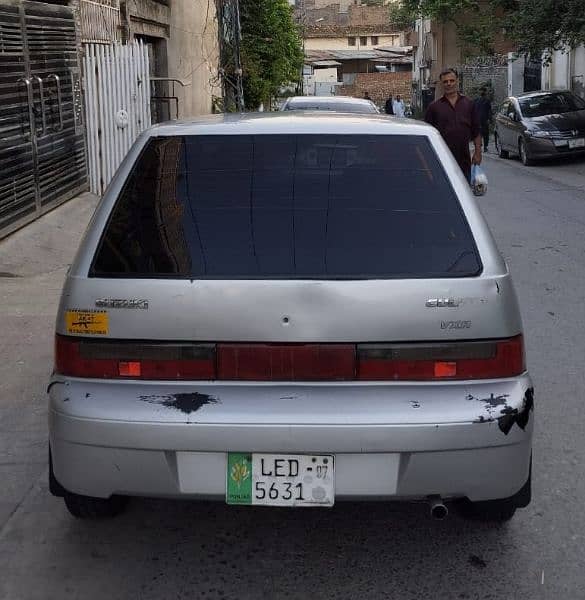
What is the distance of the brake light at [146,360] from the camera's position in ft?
10.6

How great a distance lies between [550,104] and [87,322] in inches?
775

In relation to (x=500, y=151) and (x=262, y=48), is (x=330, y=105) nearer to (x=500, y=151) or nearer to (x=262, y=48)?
(x=500, y=151)

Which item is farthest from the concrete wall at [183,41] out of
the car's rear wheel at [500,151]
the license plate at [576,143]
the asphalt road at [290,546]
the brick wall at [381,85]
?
the brick wall at [381,85]

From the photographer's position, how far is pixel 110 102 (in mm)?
13984

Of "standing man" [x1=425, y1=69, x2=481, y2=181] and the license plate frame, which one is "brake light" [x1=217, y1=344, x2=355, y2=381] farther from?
the license plate frame

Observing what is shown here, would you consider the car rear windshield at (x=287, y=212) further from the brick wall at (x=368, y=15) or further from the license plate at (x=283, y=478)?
the brick wall at (x=368, y=15)

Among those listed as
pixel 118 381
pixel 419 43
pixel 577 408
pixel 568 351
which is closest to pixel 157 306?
pixel 118 381

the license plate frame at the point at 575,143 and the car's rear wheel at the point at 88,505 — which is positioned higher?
the license plate frame at the point at 575,143

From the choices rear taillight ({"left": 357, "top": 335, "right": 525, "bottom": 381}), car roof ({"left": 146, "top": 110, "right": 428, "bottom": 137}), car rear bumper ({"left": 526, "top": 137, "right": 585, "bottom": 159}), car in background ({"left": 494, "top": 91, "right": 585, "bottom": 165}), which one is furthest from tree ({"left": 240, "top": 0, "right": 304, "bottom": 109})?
rear taillight ({"left": 357, "top": 335, "right": 525, "bottom": 381})

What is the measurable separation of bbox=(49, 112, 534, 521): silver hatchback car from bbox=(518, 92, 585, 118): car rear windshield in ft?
61.6

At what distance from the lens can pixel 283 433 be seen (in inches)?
122

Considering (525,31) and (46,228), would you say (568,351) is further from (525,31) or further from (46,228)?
(525,31)

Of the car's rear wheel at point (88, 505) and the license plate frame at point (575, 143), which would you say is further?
the license plate frame at point (575, 143)

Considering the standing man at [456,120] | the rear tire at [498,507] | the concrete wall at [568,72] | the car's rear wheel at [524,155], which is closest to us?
the rear tire at [498,507]
